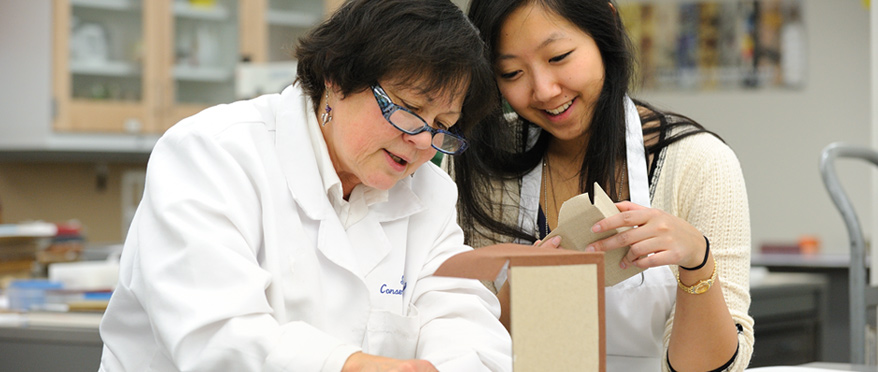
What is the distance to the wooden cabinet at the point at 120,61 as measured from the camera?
3.94 meters

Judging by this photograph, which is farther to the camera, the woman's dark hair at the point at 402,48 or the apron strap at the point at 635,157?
the apron strap at the point at 635,157

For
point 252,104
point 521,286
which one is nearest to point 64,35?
point 252,104

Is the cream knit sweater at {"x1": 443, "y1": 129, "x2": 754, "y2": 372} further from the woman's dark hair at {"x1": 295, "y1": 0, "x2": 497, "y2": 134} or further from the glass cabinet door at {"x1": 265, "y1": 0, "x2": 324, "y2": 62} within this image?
the glass cabinet door at {"x1": 265, "y1": 0, "x2": 324, "y2": 62}

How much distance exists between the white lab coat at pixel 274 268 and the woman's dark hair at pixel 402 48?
13 centimetres

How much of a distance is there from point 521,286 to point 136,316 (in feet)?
1.89

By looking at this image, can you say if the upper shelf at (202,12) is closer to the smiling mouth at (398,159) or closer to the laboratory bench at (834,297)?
the laboratory bench at (834,297)

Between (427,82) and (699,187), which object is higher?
(427,82)

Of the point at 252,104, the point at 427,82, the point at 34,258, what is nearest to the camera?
the point at 427,82

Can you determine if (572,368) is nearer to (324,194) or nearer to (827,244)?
(324,194)

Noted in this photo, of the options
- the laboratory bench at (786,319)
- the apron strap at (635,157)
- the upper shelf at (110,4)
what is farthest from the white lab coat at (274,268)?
the upper shelf at (110,4)

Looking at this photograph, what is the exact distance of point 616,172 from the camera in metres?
1.60

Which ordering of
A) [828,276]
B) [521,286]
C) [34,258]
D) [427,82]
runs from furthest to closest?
[828,276], [34,258], [427,82], [521,286]

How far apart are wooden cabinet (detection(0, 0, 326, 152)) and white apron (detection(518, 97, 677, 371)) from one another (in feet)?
7.97

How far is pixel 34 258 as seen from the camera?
297cm
